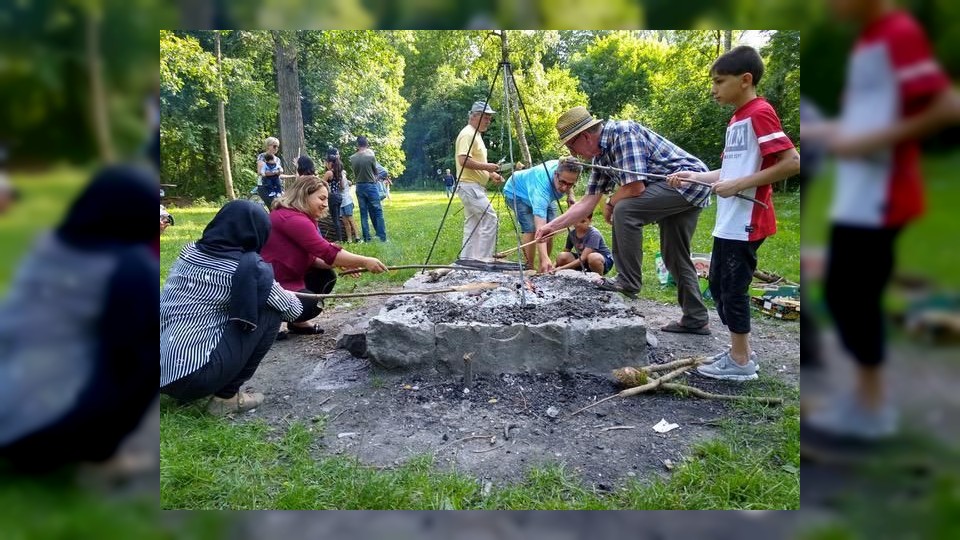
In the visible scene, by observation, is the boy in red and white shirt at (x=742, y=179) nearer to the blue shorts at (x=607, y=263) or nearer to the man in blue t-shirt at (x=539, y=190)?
the man in blue t-shirt at (x=539, y=190)

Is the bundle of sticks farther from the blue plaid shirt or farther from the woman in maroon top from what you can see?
the woman in maroon top

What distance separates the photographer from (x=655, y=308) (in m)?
2.97

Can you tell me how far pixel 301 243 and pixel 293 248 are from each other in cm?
7

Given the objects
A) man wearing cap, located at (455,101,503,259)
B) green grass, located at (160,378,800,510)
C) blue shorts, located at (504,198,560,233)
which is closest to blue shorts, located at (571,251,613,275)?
blue shorts, located at (504,198,560,233)

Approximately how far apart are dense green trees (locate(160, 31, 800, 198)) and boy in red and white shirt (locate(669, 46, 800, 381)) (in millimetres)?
62

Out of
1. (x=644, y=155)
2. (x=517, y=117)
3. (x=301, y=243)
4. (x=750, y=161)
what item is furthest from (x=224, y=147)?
(x=750, y=161)
